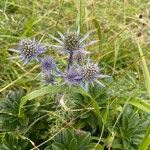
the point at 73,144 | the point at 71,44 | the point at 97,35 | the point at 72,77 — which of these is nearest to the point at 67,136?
the point at 73,144

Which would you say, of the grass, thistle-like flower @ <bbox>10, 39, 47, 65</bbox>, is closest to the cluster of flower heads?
thistle-like flower @ <bbox>10, 39, 47, 65</bbox>

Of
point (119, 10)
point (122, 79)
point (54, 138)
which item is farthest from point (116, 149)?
point (119, 10)

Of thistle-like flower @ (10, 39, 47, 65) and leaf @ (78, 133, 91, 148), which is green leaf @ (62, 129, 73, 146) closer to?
leaf @ (78, 133, 91, 148)

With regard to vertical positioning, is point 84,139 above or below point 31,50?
below

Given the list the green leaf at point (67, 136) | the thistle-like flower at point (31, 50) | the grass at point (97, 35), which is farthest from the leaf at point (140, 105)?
the thistle-like flower at point (31, 50)

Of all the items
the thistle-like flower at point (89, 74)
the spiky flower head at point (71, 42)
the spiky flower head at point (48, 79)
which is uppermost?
the spiky flower head at point (71, 42)

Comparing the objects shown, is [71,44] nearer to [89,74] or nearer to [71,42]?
[71,42]

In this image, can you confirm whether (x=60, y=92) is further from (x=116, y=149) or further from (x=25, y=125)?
(x=116, y=149)

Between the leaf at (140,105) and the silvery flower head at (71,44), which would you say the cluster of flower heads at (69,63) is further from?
the leaf at (140,105)
